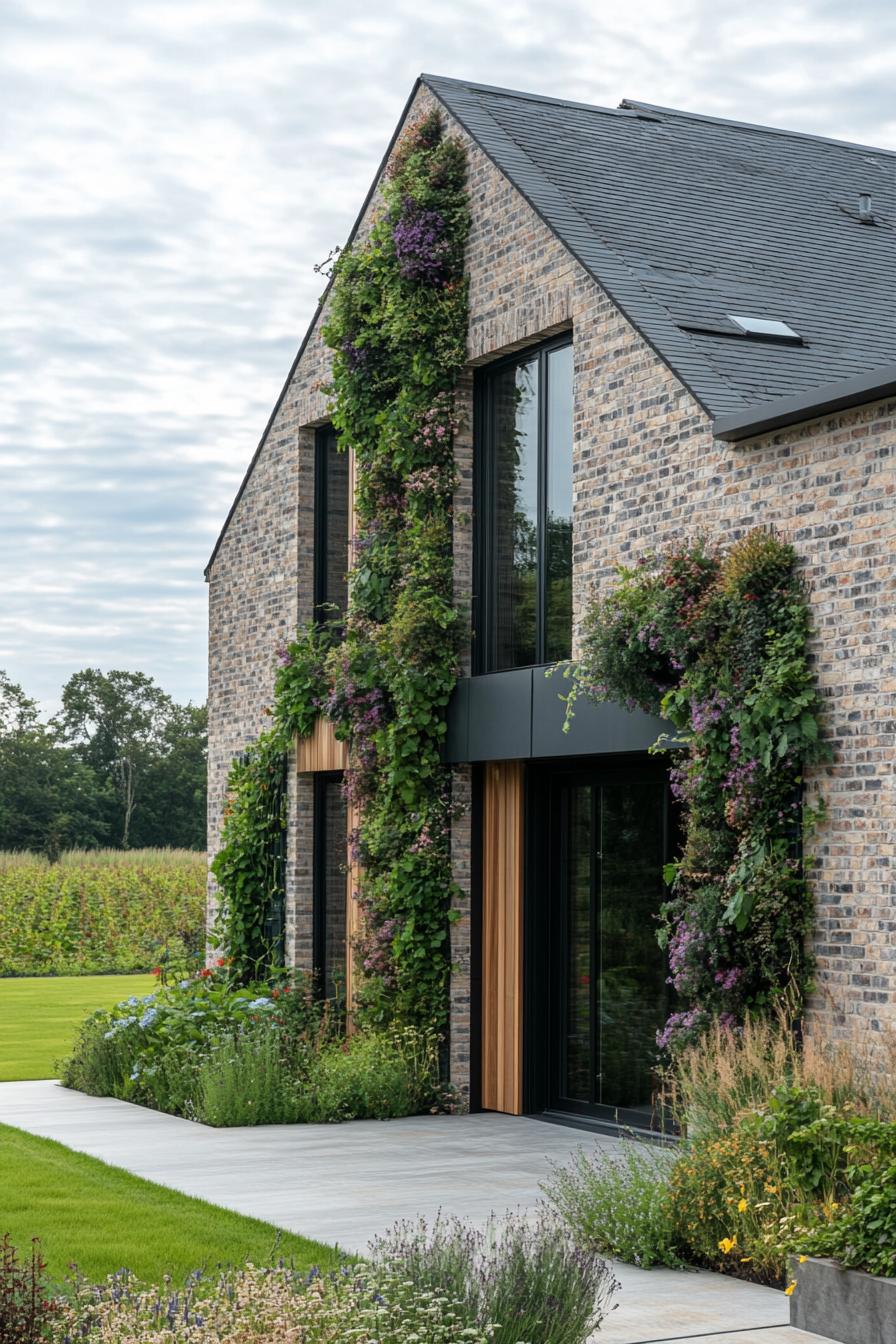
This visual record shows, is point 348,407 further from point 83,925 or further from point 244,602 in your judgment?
point 83,925

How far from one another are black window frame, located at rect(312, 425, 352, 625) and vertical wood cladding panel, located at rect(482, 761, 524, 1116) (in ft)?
10.3

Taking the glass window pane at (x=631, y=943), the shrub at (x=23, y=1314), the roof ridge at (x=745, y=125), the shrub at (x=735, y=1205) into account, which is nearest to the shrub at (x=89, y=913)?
the roof ridge at (x=745, y=125)

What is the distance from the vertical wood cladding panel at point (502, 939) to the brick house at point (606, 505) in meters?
0.02

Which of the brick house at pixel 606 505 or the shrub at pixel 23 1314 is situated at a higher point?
the brick house at pixel 606 505

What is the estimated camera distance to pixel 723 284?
11852 mm

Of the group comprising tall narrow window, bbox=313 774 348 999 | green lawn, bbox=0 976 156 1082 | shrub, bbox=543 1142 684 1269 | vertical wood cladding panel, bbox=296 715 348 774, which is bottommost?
green lawn, bbox=0 976 156 1082

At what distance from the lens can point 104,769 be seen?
203 ft

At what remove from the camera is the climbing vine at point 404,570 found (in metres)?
12.7

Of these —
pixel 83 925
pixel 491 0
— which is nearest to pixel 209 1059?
pixel 491 0

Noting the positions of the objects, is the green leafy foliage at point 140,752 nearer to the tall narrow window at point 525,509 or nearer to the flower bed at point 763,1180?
the tall narrow window at point 525,509

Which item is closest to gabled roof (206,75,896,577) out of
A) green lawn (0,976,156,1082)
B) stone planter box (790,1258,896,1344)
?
stone planter box (790,1258,896,1344)

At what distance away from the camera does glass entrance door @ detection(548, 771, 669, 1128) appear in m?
11.1

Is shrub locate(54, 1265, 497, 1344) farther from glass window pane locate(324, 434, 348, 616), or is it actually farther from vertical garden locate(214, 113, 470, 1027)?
glass window pane locate(324, 434, 348, 616)

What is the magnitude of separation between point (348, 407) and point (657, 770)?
14.7 ft
